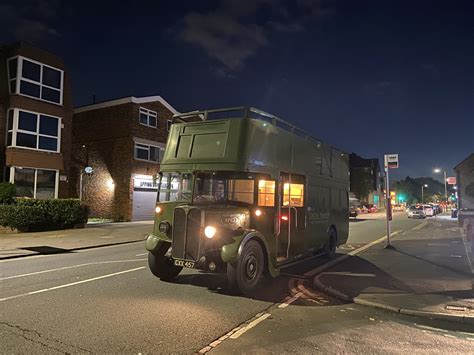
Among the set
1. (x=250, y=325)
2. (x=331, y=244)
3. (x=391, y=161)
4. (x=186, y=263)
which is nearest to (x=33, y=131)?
(x=331, y=244)

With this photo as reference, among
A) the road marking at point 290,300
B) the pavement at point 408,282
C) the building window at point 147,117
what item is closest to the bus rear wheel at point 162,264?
the road marking at point 290,300

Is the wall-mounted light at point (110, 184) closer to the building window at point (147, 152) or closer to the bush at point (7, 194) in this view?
the building window at point (147, 152)

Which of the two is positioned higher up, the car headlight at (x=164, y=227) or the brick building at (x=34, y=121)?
the brick building at (x=34, y=121)

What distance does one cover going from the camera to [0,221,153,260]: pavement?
12875 mm

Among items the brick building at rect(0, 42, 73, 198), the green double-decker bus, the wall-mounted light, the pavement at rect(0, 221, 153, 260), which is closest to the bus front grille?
the green double-decker bus

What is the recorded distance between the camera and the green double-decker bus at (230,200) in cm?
712

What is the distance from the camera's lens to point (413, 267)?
995 centimetres

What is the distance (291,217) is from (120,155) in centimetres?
2198

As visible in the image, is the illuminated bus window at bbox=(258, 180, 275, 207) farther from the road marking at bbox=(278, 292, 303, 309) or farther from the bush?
the bush

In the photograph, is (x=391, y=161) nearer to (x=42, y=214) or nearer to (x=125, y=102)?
(x=42, y=214)

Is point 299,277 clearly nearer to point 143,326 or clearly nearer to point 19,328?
point 143,326

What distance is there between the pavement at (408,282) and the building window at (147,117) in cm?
2158

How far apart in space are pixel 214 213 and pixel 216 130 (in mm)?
1866

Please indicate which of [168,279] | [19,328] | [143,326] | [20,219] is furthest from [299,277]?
[20,219]
